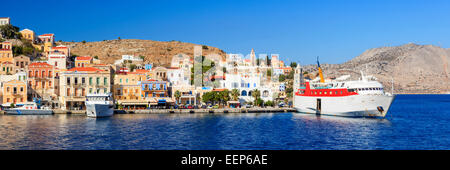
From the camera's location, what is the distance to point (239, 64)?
119 m

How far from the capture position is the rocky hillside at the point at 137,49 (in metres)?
145

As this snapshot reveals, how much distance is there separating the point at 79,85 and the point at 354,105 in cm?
4573

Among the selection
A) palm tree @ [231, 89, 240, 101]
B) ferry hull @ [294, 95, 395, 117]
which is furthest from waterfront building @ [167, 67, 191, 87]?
ferry hull @ [294, 95, 395, 117]

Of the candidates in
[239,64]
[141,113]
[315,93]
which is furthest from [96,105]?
[239,64]

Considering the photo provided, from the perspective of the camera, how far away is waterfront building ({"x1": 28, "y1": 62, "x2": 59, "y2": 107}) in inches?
2682

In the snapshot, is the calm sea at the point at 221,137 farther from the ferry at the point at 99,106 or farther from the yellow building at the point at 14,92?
the yellow building at the point at 14,92

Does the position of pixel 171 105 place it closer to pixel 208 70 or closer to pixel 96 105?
pixel 96 105

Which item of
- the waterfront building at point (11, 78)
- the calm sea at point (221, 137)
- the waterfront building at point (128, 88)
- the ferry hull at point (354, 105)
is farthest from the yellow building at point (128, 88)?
the ferry hull at point (354, 105)

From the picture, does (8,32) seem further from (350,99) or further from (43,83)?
(350,99)

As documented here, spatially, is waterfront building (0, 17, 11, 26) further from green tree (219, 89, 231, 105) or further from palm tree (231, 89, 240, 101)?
palm tree (231, 89, 240, 101)

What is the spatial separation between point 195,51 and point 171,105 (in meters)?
88.5

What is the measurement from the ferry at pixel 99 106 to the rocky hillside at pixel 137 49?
79.9 m

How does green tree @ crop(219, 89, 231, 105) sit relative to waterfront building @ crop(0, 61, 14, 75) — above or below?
below

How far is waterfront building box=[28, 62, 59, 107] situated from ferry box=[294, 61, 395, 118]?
150 feet
